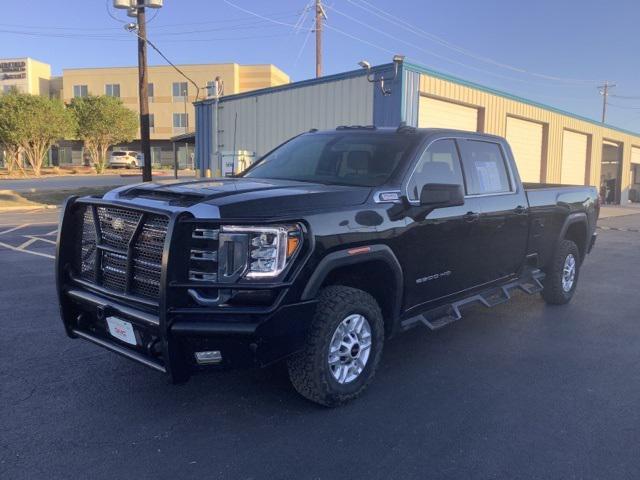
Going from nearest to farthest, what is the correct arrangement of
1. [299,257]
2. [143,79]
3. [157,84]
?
[299,257], [143,79], [157,84]

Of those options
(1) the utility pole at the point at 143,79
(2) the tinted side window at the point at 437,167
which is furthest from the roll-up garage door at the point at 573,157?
(2) the tinted side window at the point at 437,167

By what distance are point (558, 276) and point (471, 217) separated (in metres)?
2.38

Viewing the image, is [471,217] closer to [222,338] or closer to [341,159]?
[341,159]

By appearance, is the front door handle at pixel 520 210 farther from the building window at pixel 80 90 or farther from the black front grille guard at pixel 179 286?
the building window at pixel 80 90

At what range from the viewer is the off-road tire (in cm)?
657

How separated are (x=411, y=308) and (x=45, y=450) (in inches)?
104

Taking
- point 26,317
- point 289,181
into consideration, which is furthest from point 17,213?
point 289,181

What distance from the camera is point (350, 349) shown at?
3883mm

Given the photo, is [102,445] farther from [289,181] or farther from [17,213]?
[17,213]

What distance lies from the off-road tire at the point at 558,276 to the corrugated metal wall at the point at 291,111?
9738 millimetres

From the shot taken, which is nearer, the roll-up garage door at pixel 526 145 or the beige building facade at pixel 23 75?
the roll-up garage door at pixel 526 145

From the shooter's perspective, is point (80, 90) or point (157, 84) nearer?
point (157, 84)

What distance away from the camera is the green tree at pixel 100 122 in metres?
50.8

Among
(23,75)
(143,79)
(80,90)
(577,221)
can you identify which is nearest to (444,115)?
(143,79)
